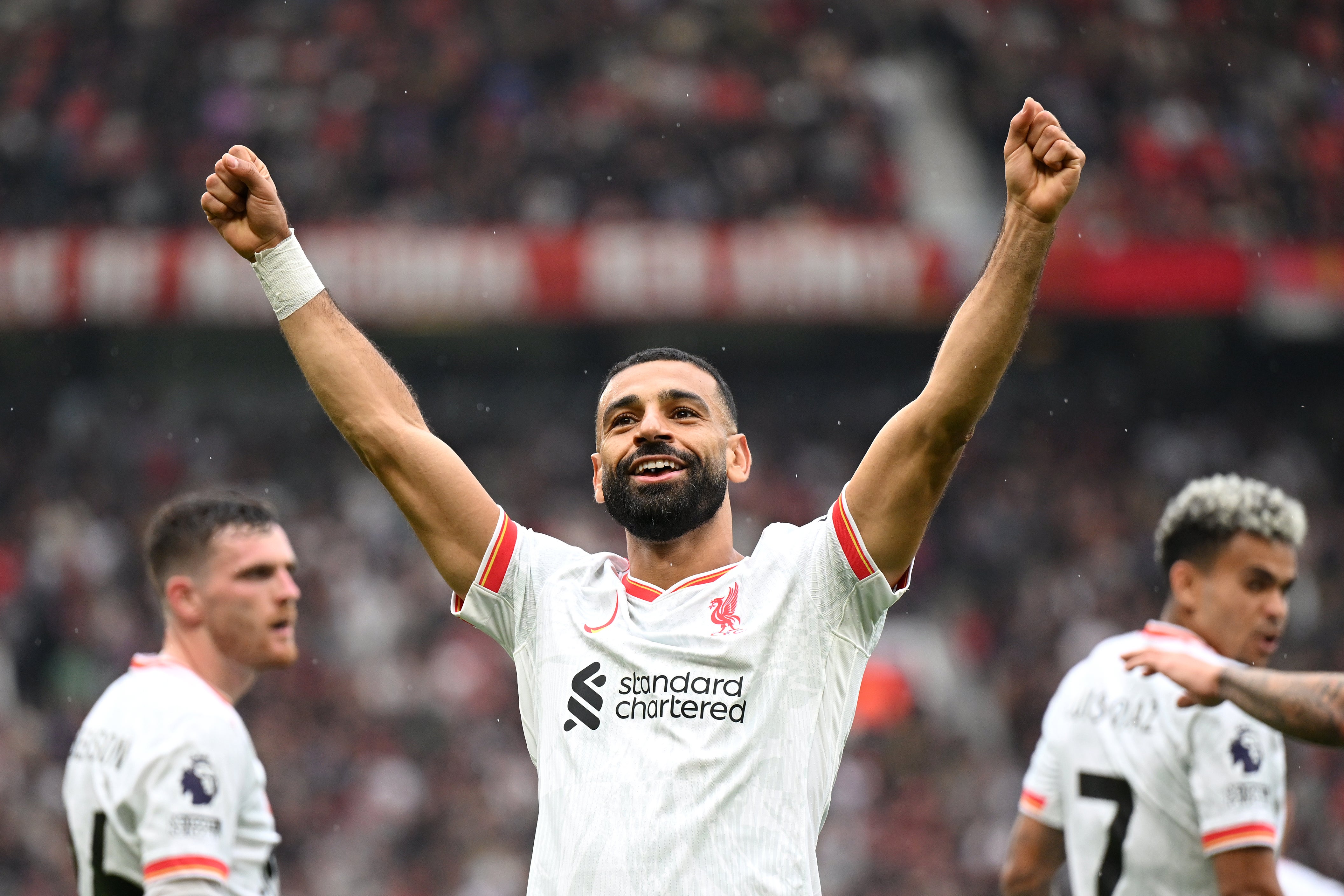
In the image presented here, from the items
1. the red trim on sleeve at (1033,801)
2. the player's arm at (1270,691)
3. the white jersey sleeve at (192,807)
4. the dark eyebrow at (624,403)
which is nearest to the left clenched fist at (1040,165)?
the dark eyebrow at (624,403)

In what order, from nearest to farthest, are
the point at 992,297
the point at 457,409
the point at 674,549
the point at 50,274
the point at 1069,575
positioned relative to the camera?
the point at 992,297, the point at 674,549, the point at 1069,575, the point at 50,274, the point at 457,409

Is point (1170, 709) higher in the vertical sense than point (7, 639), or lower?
lower

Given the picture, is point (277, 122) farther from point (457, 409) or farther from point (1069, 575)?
point (1069, 575)

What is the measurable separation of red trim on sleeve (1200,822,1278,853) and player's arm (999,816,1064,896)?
0.78 meters

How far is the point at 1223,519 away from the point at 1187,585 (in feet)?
0.77

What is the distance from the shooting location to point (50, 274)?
16.7 metres

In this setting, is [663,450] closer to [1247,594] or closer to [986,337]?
[986,337]

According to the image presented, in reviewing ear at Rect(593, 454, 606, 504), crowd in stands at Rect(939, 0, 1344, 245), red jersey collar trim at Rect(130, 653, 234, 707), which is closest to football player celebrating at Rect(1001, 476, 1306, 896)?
ear at Rect(593, 454, 606, 504)

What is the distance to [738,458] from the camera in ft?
12.3

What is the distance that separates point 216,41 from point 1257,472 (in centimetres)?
1331

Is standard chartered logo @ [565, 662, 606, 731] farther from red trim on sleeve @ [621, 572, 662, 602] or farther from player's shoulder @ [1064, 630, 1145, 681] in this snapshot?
player's shoulder @ [1064, 630, 1145, 681]

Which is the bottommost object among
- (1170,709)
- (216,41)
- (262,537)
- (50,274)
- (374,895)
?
(374,895)

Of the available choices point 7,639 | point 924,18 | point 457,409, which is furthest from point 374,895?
point 924,18

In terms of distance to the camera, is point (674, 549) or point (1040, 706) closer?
point (674, 549)
